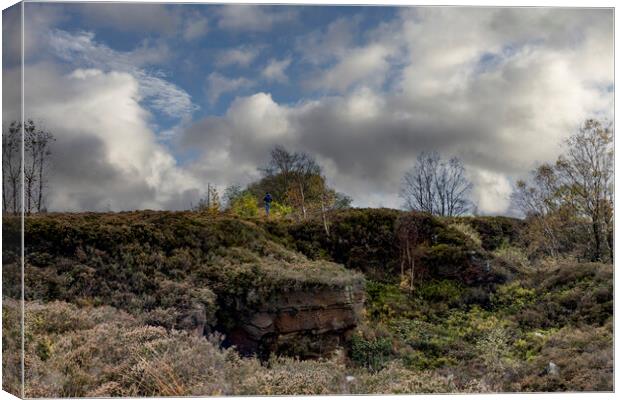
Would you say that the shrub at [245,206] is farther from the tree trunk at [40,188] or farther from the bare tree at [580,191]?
the bare tree at [580,191]

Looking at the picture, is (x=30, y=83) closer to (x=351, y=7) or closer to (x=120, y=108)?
(x=120, y=108)

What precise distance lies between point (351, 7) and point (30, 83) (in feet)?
12.6

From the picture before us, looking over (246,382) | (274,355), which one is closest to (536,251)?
(274,355)

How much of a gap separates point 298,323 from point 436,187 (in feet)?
12.0

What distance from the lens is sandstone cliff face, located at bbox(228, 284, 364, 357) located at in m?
7.42

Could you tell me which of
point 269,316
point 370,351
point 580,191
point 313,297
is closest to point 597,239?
point 580,191

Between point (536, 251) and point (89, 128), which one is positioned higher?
point (89, 128)

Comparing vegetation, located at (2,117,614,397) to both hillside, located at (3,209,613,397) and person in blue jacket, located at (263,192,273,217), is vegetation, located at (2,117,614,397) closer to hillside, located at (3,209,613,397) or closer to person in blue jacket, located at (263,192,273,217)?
hillside, located at (3,209,613,397)

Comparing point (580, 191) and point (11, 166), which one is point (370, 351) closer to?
point (580, 191)

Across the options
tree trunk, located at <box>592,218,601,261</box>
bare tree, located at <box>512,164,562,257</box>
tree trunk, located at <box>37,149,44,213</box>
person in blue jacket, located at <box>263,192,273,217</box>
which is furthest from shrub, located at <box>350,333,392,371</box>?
tree trunk, located at <box>37,149,44,213</box>

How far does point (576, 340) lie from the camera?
7.02 m

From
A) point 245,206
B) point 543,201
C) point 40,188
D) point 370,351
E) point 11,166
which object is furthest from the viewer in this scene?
point 245,206

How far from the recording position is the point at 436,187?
384 inches

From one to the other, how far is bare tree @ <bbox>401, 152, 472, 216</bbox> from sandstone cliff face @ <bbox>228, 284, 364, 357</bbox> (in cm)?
230
